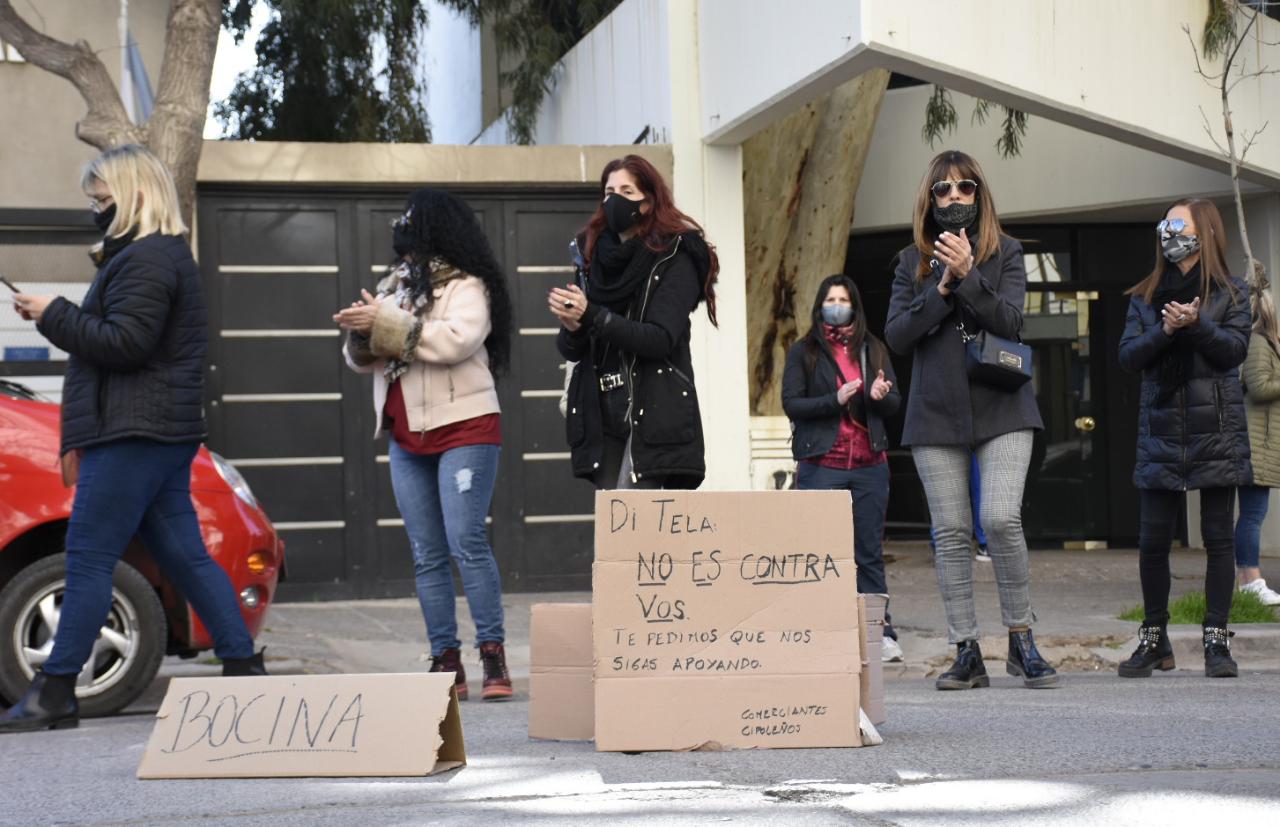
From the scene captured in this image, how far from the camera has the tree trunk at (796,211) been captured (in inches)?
509

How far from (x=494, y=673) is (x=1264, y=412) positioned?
5129mm

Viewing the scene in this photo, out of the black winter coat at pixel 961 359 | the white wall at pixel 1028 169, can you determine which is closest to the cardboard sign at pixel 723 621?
the black winter coat at pixel 961 359

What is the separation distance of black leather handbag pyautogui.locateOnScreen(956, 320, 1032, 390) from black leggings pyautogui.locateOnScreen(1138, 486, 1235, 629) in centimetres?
119

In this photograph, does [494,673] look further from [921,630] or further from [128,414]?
[921,630]

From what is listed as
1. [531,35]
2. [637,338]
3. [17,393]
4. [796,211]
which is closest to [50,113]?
[531,35]

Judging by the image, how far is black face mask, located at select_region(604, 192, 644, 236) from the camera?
5.95 meters

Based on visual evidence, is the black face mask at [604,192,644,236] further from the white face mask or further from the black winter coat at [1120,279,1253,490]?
the white face mask

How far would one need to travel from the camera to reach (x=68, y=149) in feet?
39.4

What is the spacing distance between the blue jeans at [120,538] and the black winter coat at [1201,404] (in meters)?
3.63

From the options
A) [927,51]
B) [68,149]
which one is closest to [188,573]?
[927,51]

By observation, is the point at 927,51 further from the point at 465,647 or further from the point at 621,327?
the point at 621,327

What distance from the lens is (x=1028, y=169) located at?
15172 millimetres

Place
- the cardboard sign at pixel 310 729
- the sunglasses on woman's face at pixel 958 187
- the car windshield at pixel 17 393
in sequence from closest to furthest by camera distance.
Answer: the cardboard sign at pixel 310 729 < the sunglasses on woman's face at pixel 958 187 < the car windshield at pixel 17 393

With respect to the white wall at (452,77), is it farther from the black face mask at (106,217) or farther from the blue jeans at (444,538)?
the black face mask at (106,217)
